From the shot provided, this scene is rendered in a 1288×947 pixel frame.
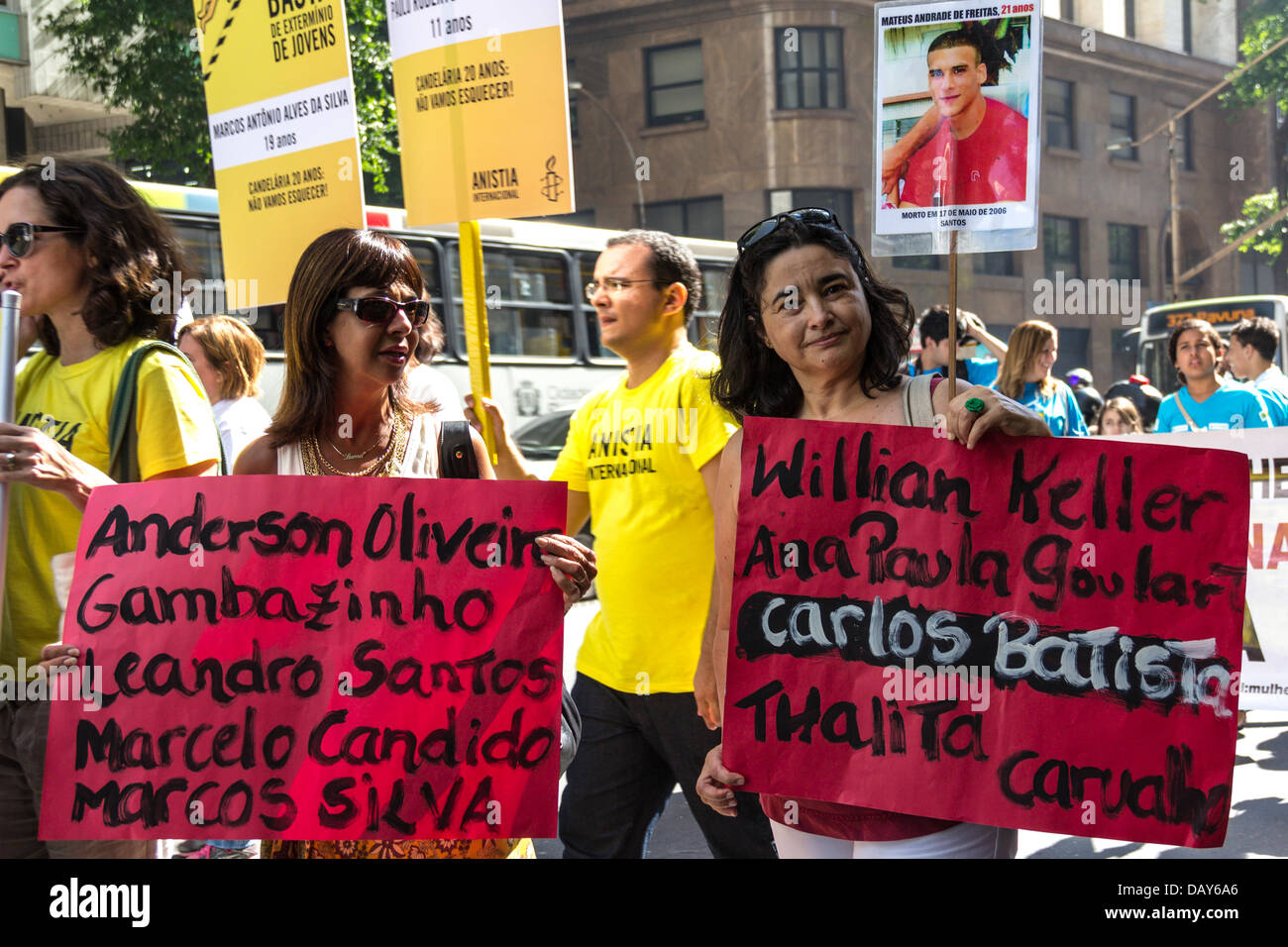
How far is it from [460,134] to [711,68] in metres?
26.1

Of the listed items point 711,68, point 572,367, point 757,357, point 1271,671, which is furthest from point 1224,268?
point 757,357

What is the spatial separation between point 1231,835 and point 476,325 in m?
3.73

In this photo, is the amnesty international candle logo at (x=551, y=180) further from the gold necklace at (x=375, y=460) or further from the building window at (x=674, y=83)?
the building window at (x=674, y=83)

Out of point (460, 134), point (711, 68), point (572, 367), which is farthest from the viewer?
point (711, 68)

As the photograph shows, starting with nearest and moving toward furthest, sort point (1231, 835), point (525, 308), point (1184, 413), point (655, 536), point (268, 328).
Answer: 1. point (655, 536)
2. point (1231, 835)
3. point (1184, 413)
4. point (268, 328)
5. point (525, 308)

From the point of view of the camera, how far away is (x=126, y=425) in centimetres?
275

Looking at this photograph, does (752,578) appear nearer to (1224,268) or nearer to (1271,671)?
(1271,671)

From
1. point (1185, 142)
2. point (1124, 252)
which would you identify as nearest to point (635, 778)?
point (1124, 252)

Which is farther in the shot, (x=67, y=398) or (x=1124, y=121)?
(x=1124, y=121)

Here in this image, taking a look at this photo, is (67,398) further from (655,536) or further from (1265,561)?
(1265,561)

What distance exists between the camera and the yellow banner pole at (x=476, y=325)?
10.6 feet

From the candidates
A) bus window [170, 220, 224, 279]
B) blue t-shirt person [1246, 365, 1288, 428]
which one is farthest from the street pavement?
bus window [170, 220, 224, 279]

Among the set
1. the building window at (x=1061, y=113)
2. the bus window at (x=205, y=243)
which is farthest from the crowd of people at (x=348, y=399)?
the building window at (x=1061, y=113)

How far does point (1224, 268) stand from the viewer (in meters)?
37.0
